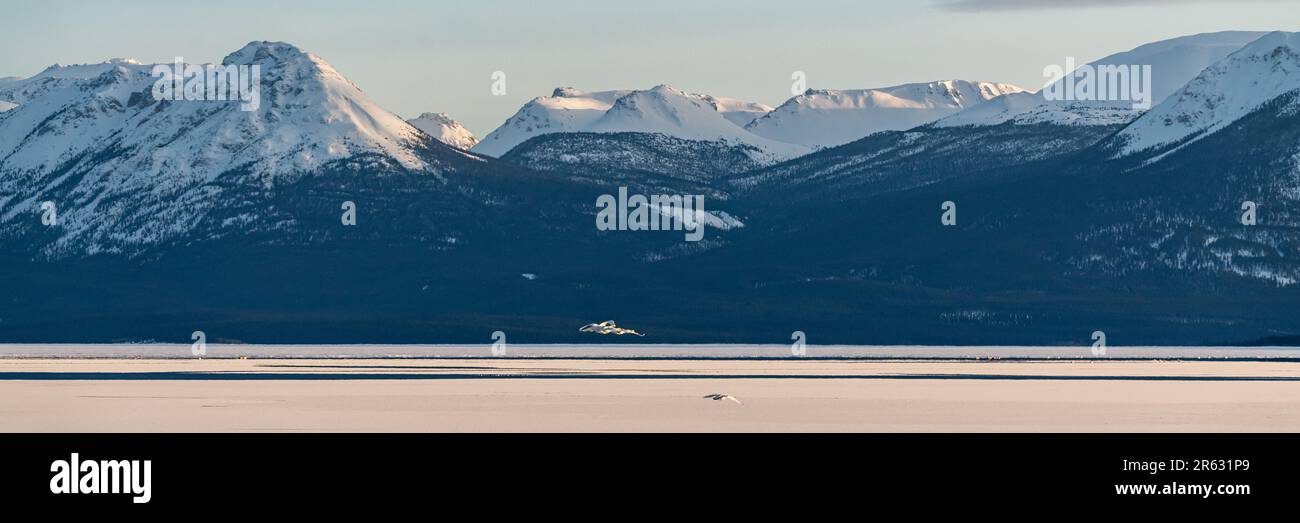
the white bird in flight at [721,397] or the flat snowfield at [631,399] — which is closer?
the flat snowfield at [631,399]

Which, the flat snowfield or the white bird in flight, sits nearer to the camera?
the flat snowfield

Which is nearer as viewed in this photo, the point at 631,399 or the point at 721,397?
the point at 631,399
